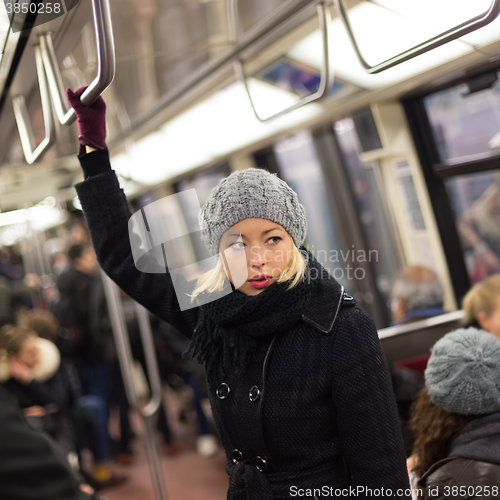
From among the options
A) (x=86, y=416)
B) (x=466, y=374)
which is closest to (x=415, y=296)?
(x=466, y=374)

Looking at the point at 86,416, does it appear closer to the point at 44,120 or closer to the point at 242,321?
the point at 44,120

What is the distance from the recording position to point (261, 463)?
991 millimetres

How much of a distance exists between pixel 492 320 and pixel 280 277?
1.22 m

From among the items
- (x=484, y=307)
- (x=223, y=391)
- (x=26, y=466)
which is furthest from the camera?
(x=484, y=307)

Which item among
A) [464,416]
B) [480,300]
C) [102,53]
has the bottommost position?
[464,416]

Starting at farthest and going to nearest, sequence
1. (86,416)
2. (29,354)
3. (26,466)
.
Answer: (86,416), (29,354), (26,466)

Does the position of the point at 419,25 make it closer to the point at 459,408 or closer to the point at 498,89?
the point at 459,408

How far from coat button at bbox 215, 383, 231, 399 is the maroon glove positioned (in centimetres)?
61

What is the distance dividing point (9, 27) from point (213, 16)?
0.72m

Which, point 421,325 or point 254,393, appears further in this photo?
point 421,325

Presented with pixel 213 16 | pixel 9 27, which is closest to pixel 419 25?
pixel 213 16

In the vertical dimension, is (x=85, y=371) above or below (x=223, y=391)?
below

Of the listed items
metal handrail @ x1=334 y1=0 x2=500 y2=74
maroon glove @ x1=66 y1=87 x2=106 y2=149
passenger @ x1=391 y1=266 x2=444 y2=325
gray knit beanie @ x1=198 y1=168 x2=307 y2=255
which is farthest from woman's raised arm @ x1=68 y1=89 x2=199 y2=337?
metal handrail @ x1=334 y1=0 x2=500 y2=74

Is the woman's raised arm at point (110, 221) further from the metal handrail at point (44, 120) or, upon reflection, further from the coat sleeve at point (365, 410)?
the coat sleeve at point (365, 410)
